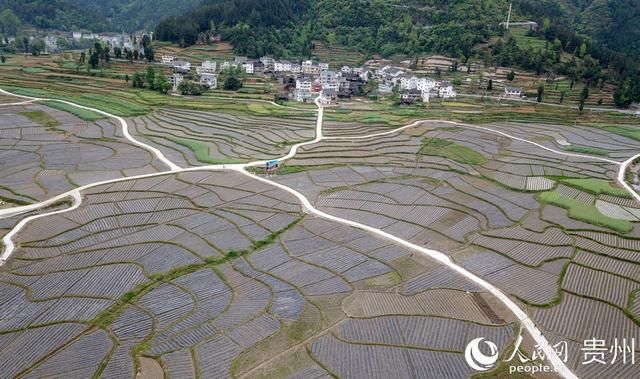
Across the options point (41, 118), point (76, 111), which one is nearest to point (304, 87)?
point (76, 111)

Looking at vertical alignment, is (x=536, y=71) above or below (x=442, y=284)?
above

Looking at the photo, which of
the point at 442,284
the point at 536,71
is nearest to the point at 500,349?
the point at 442,284

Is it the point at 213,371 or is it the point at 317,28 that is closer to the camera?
the point at 213,371

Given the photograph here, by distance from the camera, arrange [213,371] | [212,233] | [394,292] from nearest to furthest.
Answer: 1. [213,371]
2. [394,292]
3. [212,233]

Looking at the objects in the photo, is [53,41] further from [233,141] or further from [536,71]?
[536,71]

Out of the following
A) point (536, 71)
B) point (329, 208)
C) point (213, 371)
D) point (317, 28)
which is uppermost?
point (317, 28)

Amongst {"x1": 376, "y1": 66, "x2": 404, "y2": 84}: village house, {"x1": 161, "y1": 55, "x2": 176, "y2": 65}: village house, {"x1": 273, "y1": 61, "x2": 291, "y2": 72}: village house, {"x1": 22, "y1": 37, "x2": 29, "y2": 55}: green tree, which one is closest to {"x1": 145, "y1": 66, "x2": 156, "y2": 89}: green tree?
{"x1": 161, "y1": 55, "x2": 176, "y2": 65}: village house
